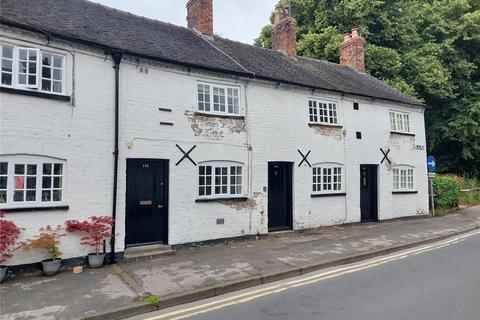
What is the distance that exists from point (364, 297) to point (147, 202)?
6168 millimetres

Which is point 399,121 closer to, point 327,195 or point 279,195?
point 327,195

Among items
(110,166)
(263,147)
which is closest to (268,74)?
(263,147)

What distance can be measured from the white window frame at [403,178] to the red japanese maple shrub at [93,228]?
12.8 meters

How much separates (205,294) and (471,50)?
94.1 feet

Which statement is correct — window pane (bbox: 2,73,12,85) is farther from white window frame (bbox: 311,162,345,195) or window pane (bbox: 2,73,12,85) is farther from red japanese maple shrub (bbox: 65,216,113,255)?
white window frame (bbox: 311,162,345,195)

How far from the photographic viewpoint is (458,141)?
25062mm

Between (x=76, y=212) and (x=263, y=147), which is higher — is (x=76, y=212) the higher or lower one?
the lower one

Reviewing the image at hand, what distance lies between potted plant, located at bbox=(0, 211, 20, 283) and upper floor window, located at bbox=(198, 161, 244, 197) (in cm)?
490

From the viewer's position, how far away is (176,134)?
10273mm

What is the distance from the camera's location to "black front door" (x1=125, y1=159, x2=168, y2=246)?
9633mm

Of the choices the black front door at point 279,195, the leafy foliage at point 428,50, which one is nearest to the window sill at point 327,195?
the black front door at point 279,195

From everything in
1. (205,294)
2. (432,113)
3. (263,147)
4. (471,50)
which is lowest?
(205,294)

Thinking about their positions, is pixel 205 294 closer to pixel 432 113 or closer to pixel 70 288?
pixel 70 288

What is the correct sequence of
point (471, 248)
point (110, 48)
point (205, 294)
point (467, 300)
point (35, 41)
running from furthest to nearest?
point (471, 248) < point (110, 48) < point (35, 41) < point (205, 294) < point (467, 300)
